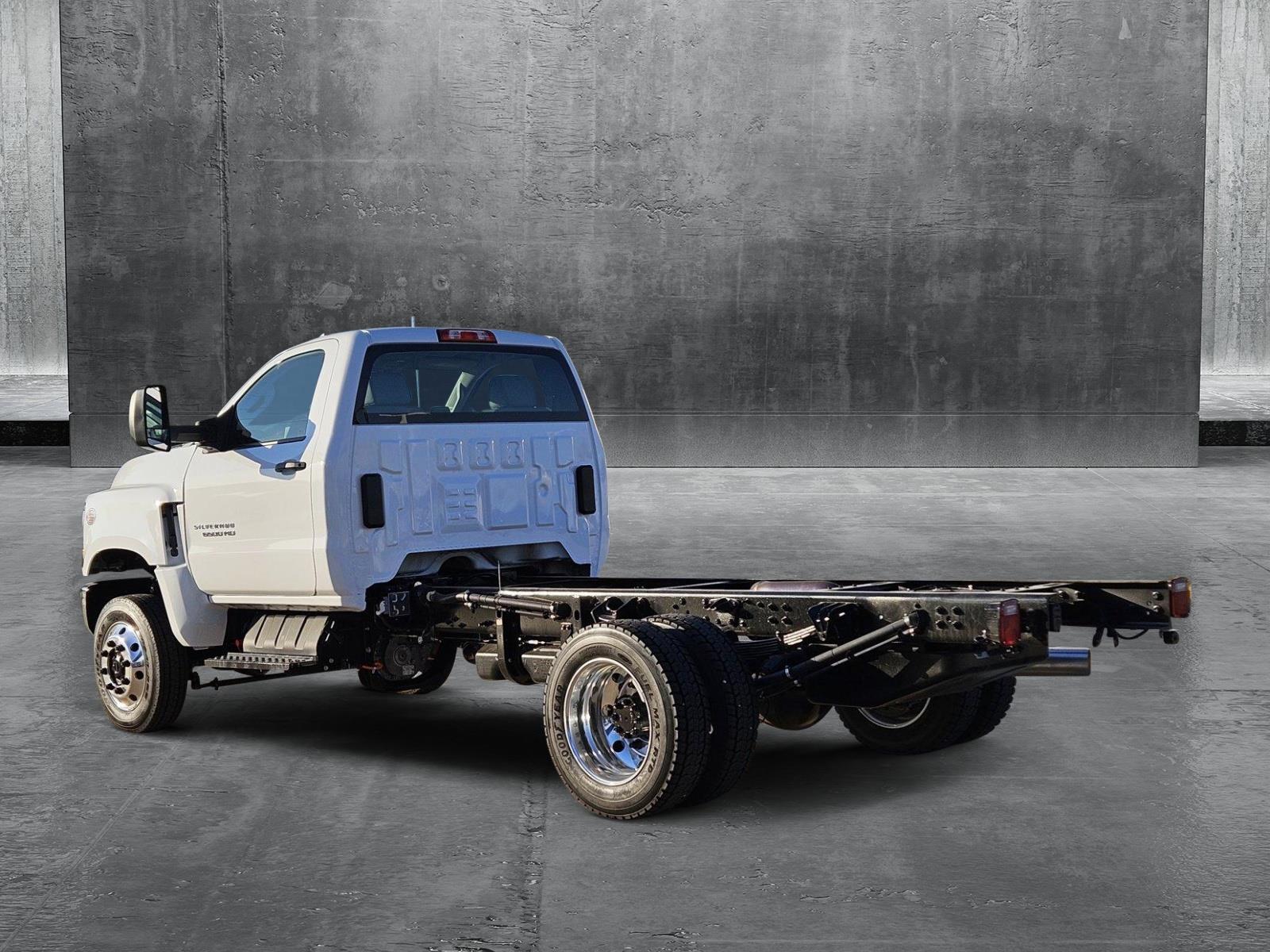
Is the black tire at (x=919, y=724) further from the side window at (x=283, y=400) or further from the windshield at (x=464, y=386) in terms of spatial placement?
the side window at (x=283, y=400)

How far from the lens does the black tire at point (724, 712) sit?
21.0 ft

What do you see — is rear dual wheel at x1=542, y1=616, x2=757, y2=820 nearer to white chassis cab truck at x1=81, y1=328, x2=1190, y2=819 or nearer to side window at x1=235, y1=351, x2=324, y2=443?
white chassis cab truck at x1=81, y1=328, x2=1190, y2=819

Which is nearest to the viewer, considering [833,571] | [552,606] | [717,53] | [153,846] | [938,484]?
[153,846]

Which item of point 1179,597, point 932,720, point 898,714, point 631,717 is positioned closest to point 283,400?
point 631,717

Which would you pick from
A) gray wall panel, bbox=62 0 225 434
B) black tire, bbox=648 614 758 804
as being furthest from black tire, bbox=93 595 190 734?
gray wall panel, bbox=62 0 225 434

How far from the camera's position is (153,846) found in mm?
6188

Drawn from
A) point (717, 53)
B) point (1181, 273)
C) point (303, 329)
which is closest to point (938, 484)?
point (1181, 273)

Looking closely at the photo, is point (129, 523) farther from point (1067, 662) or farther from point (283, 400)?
point (1067, 662)

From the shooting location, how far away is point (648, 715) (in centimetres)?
652

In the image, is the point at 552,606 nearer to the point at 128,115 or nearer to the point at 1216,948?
the point at 1216,948

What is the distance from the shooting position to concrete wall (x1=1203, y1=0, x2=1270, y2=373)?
37219 mm

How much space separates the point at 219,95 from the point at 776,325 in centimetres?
797

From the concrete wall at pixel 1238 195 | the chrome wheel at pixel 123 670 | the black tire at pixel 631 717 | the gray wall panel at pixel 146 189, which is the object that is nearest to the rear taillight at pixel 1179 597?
the black tire at pixel 631 717

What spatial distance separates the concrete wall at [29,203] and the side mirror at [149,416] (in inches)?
1249
